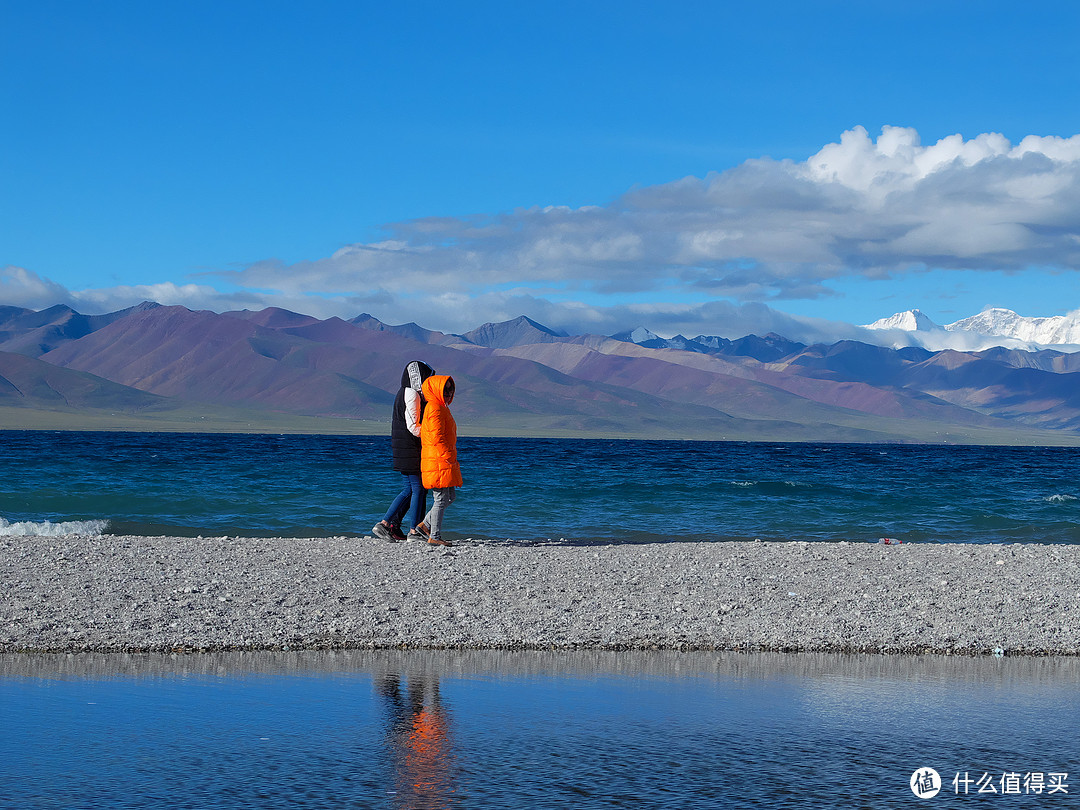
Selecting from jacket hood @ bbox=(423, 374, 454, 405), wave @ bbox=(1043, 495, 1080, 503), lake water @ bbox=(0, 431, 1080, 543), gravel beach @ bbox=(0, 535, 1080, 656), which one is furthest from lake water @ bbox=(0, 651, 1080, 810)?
wave @ bbox=(1043, 495, 1080, 503)

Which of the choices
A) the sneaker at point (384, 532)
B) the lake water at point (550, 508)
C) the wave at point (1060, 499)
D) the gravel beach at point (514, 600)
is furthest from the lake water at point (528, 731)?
the wave at point (1060, 499)

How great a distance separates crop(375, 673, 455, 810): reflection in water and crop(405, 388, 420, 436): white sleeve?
8523mm

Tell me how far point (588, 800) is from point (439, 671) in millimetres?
3990

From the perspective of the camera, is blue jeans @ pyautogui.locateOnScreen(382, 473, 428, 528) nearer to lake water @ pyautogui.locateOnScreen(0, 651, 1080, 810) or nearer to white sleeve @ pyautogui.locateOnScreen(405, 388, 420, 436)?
white sleeve @ pyautogui.locateOnScreen(405, 388, 420, 436)

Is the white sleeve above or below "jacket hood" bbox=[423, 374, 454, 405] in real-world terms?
below

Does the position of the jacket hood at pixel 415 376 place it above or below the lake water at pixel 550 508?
above

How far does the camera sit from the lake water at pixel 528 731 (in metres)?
6.32

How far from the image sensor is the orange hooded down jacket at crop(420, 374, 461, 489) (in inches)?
701

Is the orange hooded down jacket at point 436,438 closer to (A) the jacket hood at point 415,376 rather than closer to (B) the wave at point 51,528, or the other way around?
(A) the jacket hood at point 415,376

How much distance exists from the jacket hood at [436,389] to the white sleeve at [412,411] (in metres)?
0.17

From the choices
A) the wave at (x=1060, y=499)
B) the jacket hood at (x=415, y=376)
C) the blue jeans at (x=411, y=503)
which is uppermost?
the jacket hood at (x=415, y=376)

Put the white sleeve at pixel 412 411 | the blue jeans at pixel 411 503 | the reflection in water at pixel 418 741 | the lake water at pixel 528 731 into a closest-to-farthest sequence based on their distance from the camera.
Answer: the reflection in water at pixel 418 741
the lake water at pixel 528 731
the white sleeve at pixel 412 411
the blue jeans at pixel 411 503

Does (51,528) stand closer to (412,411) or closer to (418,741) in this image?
(412,411)

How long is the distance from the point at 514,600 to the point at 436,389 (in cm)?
541
